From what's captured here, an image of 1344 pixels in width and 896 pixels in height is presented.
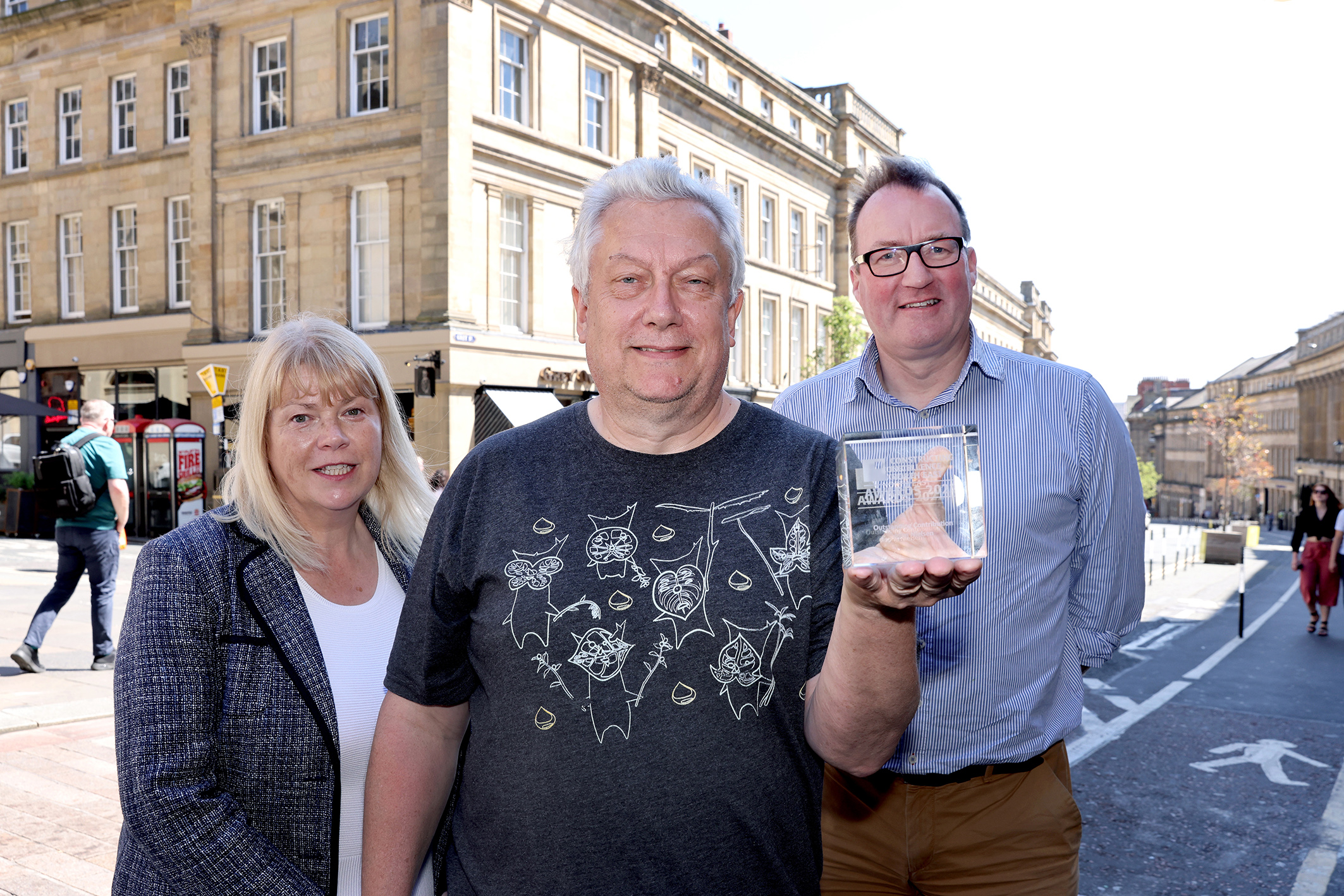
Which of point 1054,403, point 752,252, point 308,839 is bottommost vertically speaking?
point 308,839

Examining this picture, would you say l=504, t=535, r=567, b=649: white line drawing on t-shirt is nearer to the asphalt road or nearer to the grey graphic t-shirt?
the grey graphic t-shirt

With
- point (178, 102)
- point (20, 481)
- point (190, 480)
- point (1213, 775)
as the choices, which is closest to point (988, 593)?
point (1213, 775)

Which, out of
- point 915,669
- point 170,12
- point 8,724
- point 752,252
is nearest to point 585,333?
point 915,669

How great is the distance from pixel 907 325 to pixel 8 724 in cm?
642

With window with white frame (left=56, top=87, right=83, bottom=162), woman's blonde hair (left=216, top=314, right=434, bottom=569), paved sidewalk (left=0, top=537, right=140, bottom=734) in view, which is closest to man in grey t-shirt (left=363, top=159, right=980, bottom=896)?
woman's blonde hair (left=216, top=314, right=434, bottom=569)

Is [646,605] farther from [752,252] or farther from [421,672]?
[752,252]

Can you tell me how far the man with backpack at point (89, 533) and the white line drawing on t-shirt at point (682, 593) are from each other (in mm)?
7677

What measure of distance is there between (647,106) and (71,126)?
15.3 meters

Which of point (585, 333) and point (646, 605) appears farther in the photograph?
point (585, 333)

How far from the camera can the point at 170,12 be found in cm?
2520

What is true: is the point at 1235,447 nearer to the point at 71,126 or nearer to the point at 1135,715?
the point at 71,126

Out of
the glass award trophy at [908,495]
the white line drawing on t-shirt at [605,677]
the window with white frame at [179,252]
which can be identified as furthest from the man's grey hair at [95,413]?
the window with white frame at [179,252]

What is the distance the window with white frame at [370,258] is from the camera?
72.1 ft

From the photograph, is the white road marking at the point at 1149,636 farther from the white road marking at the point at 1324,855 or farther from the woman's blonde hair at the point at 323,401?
the woman's blonde hair at the point at 323,401
